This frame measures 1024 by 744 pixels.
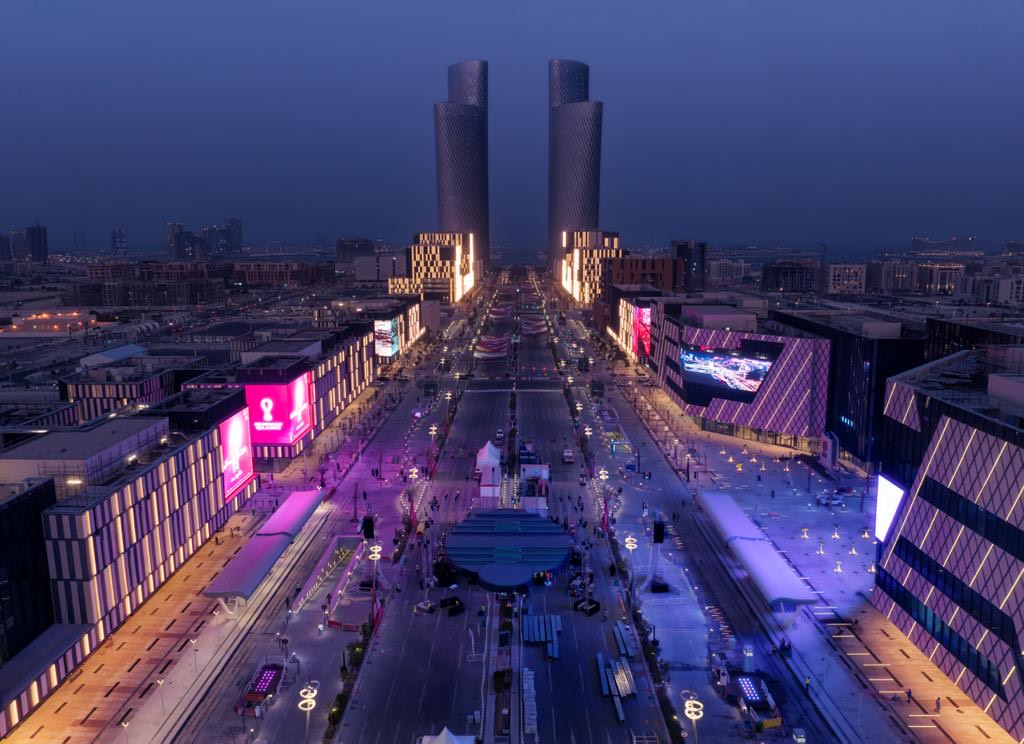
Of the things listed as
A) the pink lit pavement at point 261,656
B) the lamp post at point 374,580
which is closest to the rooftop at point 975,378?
the lamp post at point 374,580

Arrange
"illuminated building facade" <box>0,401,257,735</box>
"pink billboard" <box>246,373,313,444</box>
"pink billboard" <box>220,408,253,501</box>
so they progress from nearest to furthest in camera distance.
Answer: "illuminated building facade" <box>0,401,257,735</box>, "pink billboard" <box>220,408,253,501</box>, "pink billboard" <box>246,373,313,444</box>

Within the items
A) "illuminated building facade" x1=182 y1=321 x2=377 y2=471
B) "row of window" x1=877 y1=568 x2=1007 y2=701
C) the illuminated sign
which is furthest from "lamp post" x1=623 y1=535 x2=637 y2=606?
"illuminated building facade" x1=182 y1=321 x2=377 y2=471

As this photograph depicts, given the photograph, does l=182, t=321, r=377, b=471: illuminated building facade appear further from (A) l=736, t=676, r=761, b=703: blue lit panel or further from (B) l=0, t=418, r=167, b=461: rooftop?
(A) l=736, t=676, r=761, b=703: blue lit panel

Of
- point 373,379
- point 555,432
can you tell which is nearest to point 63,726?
point 555,432

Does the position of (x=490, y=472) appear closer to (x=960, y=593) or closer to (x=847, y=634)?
(x=847, y=634)

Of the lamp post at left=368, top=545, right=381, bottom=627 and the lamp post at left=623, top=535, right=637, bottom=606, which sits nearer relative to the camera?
the lamp post at left=368, top=545, right=381, bottom=627

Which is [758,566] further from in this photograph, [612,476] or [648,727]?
[612,476]

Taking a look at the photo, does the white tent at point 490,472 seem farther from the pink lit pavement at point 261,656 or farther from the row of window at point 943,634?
the row of window at point 943,634
